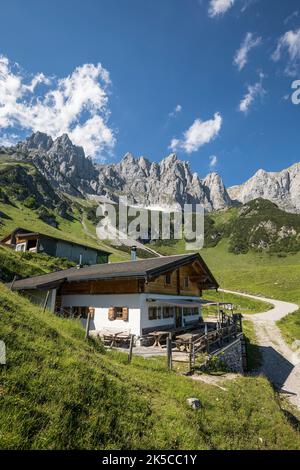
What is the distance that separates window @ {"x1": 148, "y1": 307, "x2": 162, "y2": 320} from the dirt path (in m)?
9.38

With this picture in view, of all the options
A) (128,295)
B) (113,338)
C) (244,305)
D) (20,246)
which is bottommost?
(113,338)

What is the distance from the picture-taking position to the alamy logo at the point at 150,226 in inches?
5497

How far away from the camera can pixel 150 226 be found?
6403 inches

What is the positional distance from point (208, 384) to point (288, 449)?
3.49 metres

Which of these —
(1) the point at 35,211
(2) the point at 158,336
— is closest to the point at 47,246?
(2) the point at 158,336

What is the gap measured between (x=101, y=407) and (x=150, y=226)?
15626 centimetres

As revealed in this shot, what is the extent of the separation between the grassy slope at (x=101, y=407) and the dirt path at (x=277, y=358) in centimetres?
954

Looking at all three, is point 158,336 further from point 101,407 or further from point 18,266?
point 18,266

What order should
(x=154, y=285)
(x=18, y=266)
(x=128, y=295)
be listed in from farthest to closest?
(x=18, y=266) < (x=154, y=285) < (x=128, y=295)

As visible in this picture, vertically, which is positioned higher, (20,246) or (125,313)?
(20,246)

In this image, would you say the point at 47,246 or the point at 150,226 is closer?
the point at 47,246

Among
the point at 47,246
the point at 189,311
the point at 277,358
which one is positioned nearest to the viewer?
the point at 277,358

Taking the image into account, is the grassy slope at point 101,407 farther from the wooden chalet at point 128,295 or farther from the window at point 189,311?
the window at point 189,311

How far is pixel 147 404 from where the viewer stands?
304 inches
